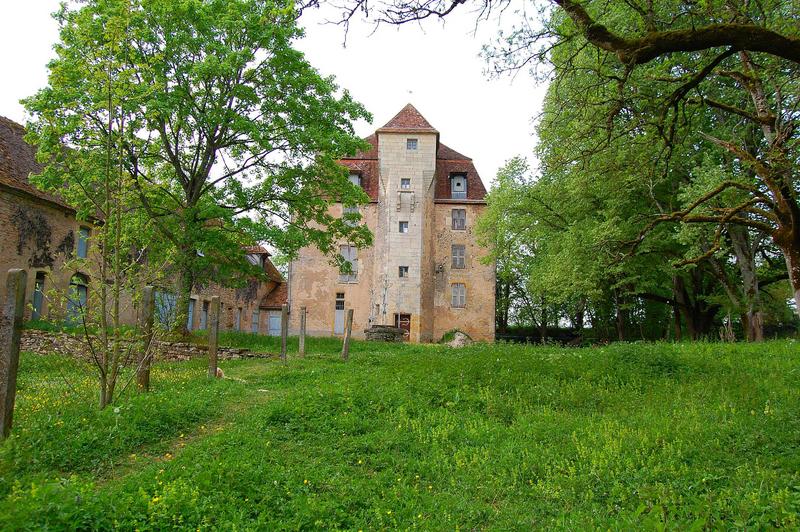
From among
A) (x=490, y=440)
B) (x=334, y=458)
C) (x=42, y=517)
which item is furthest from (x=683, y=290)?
(x=42, y=517)

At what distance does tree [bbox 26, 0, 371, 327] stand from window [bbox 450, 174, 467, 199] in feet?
59.7

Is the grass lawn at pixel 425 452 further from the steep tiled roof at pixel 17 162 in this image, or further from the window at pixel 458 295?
the window at pixel 458 295

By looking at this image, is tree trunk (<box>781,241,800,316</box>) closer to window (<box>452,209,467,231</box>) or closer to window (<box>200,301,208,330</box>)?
window (<box>452,209,467,231</box>)

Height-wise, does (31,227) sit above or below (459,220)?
below

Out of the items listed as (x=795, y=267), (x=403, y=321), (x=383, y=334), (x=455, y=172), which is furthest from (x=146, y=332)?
(x=455, y=172)

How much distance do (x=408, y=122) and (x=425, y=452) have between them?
3211cm

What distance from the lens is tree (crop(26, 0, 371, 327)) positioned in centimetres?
1748

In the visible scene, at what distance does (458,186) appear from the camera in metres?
38.7

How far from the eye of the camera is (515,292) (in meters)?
49.2

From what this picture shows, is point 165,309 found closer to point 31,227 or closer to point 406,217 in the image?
point 31,227

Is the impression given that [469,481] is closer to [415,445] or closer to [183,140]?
[415,445]

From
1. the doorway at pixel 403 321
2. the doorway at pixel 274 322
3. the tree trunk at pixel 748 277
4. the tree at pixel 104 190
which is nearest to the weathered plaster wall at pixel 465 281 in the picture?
the doorway at pixel 403 321

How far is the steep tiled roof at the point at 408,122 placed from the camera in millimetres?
36453

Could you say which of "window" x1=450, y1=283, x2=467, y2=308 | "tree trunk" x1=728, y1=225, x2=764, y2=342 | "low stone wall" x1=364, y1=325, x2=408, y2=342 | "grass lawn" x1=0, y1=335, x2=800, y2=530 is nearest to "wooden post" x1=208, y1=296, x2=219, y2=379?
"grass lawn" x1=0, y1=335, x2=800, y2=530
